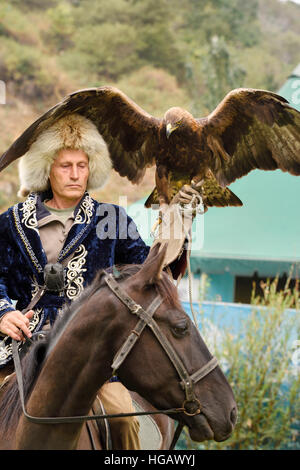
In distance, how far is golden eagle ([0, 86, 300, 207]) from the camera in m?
3.23

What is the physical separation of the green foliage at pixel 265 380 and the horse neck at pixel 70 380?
332 cm

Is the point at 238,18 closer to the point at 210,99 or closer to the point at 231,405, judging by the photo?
the point at 210,99

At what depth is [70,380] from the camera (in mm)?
1747

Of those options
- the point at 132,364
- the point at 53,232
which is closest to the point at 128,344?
the point at 132,364

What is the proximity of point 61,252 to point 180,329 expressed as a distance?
859 mm

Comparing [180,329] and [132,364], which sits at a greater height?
[180,329]

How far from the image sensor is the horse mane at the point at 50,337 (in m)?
1.74

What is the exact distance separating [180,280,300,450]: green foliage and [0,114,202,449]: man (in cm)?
278

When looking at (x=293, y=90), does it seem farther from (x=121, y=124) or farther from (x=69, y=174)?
(x=69, y=174)

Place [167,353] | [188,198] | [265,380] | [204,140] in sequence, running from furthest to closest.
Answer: [265,380] < [204,140] < [188,198] < [167,353]

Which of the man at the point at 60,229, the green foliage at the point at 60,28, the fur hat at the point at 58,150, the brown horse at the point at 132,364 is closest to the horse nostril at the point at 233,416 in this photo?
the brown horse at the point at 132,364

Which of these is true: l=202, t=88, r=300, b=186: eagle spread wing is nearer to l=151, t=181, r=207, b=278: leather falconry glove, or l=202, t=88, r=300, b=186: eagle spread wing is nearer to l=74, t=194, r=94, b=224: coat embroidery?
l=151, t=181, r=207, b=278: leather falconry glove

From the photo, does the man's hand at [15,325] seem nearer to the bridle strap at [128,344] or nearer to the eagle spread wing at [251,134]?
the bridle strap at [128,344]
